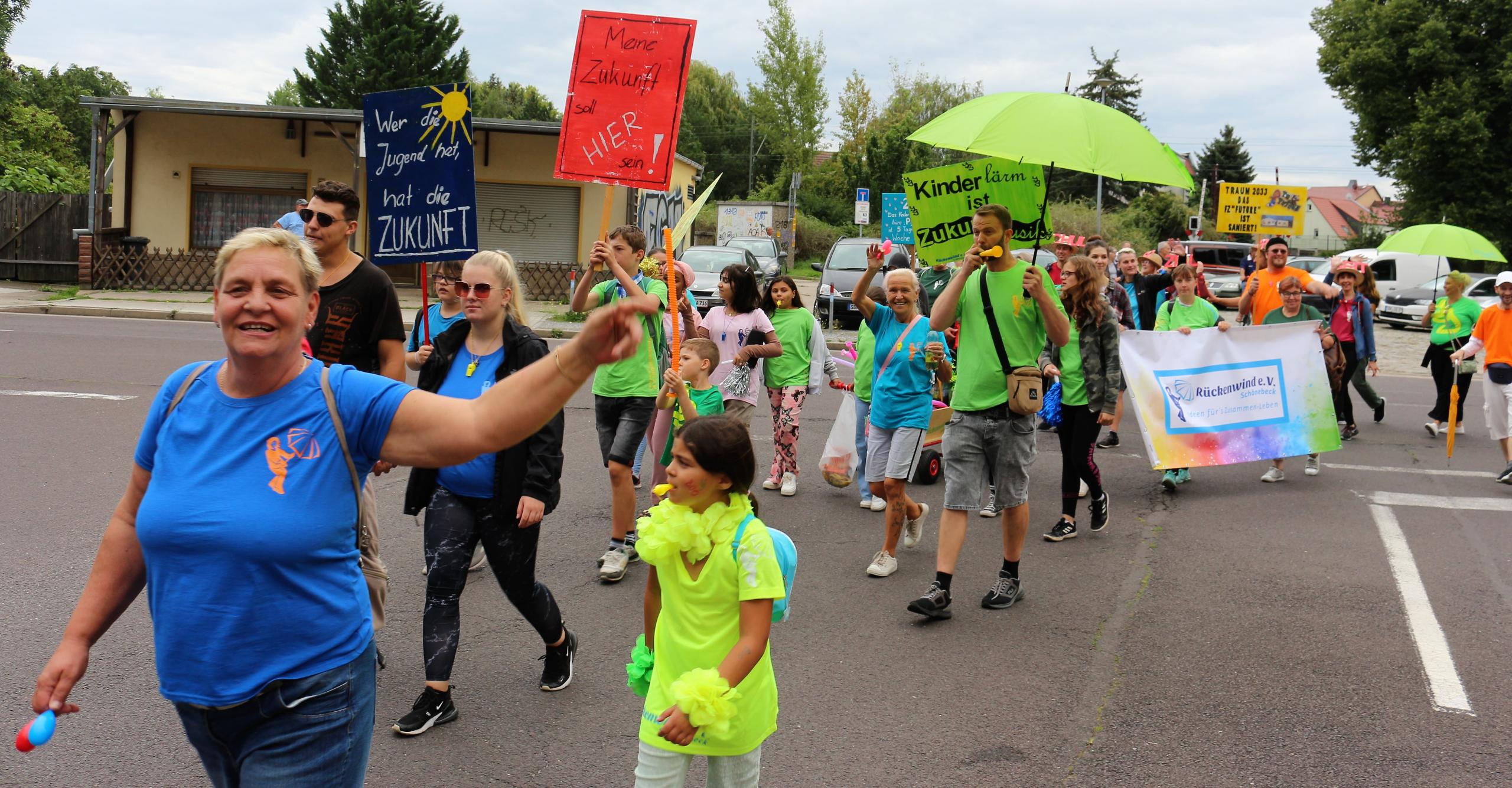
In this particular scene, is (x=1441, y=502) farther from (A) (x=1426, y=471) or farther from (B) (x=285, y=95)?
(B) (x=285, y=95)

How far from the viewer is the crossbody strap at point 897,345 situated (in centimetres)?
673

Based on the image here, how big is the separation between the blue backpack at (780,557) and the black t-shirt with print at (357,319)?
185cm

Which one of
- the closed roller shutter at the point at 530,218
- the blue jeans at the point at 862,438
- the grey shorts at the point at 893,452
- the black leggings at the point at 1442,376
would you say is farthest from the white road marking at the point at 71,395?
the closed roller shutter at the point at 530,218

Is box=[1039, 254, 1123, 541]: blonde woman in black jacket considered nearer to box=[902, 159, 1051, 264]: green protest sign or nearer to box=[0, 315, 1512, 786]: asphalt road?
box=[0, 315, 1512, 786]: asphalt road

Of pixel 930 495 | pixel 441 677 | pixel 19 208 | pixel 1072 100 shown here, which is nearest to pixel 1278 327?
pixel 930 495

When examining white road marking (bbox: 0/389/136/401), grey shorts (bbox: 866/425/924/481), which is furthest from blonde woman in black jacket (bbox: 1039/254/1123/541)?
white road marking (bbox: 0/389/136/401)

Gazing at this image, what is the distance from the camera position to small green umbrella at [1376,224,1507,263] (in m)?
12.1

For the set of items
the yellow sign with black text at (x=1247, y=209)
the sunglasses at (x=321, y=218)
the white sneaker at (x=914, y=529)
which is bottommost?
the white sneaker at (x=914, y=529)

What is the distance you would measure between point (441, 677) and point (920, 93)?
68581mm

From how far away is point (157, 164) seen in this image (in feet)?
81.8

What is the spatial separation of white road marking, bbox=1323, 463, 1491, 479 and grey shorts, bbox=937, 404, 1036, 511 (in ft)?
18.4

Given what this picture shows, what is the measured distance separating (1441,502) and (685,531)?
790 centimetres

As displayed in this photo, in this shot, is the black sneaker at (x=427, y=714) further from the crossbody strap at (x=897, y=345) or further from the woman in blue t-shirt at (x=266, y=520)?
the crossbody strap at (x=897, y=345)

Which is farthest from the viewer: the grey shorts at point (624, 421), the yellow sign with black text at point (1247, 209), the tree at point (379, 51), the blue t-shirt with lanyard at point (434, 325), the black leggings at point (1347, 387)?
the tree at point (379, 51)
